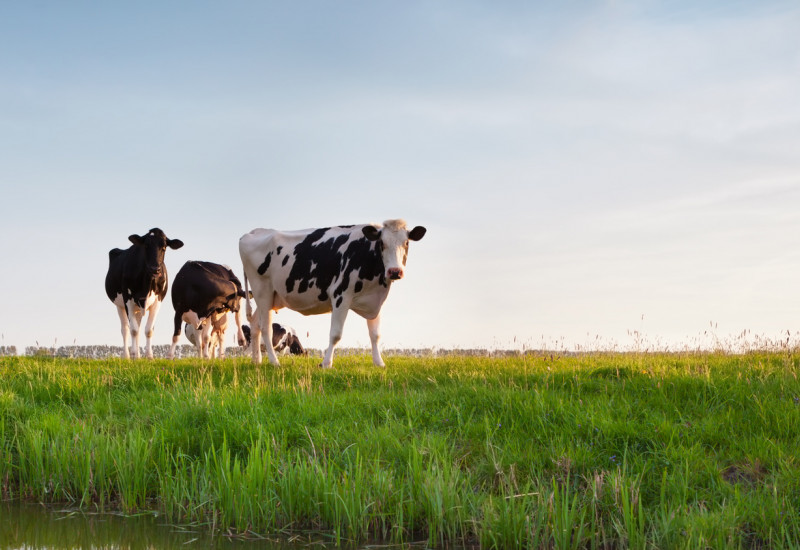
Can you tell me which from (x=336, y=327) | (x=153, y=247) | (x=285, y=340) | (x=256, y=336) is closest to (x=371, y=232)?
(x=336, y=327)

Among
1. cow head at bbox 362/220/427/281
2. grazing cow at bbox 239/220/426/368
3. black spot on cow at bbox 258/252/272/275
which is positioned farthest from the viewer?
black spot on cow at bbox 258/252/272/275

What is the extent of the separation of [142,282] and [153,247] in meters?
0.96

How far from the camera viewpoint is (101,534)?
5.50 m

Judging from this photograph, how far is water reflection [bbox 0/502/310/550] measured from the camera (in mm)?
5172

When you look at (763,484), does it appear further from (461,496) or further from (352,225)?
(352,225)

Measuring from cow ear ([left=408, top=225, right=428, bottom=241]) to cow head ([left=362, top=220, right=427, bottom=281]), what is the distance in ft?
0.14

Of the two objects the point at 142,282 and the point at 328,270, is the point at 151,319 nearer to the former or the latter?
the point at 142,282

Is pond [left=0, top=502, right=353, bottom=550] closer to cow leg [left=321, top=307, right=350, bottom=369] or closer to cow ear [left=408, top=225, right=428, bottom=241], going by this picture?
cow leg [left=321, top=307, right=350, bottom=369]

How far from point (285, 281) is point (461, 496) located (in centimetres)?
931

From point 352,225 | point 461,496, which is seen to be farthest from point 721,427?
point 352,225

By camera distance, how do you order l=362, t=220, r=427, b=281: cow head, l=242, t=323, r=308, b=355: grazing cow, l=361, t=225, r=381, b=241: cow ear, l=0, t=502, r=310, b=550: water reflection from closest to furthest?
l=0, t=502, r=310, b=550: water reflection < l=362, t=220, r=427, b=281: cow head < l=361, t=225, r=381, b=241: cow ear < l=242, t=323, r=308, b=355: grazing cow

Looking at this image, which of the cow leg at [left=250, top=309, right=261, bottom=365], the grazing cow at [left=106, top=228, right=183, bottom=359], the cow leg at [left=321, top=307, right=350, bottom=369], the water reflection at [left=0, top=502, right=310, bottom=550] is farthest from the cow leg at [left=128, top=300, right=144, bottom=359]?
the water reflection at [left=0, top=502, right=310, bottom=550]

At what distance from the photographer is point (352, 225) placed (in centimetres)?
1456

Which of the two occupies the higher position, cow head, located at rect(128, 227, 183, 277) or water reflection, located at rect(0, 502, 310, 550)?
cow head, located at rect(128, 227, 183, 277)
